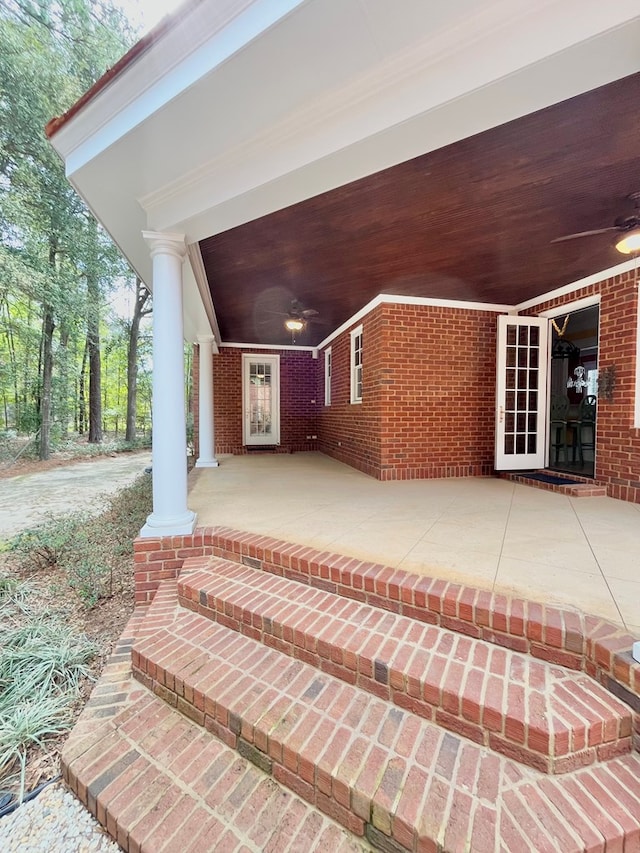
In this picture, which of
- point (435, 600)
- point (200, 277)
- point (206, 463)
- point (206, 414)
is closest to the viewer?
point (435, 600)

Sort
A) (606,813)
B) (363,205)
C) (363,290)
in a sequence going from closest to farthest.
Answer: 1. (606,813)
2. (363,205)
3. (363,290)

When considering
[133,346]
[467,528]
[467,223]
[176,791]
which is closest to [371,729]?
[176,791]

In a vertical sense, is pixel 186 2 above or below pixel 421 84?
above

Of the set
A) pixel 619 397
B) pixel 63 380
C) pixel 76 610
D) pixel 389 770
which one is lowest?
pixel 76 610

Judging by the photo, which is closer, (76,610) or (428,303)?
(76,610)

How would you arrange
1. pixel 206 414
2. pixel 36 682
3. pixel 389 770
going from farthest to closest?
pixel 206 414
pixel 36 682
pixel 389 770

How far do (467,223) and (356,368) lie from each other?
3.39 m

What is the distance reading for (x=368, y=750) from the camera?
1.29 m

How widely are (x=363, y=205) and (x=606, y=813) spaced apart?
3.21 metres

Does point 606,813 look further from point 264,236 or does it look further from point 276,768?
point 264,236

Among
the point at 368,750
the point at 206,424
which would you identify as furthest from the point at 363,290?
the point at 368,750

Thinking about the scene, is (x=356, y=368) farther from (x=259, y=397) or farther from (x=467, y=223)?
(x=467, y=223)

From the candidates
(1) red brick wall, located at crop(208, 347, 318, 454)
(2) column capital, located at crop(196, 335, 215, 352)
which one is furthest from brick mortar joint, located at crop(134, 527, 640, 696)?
(1) red brick wall, located at crop(208, 347, 318, 454)

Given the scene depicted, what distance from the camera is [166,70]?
5.78 ft
